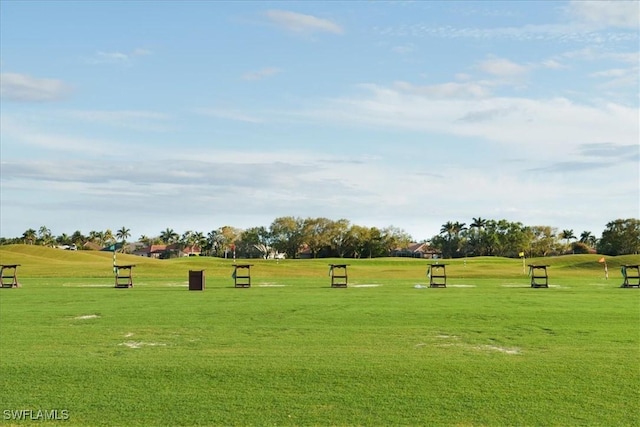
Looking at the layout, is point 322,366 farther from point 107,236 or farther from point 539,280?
point 107,236

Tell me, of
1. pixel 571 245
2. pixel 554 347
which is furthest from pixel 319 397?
pixel 571 245

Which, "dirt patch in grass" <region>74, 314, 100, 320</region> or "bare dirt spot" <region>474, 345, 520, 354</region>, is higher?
"dirt patch in grass" <region>74, 314, 100, 320</region>

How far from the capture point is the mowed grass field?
771cm

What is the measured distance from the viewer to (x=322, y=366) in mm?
9914

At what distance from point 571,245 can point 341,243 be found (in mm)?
41695

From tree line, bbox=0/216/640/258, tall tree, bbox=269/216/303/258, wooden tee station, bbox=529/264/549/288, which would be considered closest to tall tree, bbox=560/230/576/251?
tree line, bbox=0/216/640/258

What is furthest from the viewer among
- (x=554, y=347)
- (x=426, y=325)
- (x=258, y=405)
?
(x=426, y=325)

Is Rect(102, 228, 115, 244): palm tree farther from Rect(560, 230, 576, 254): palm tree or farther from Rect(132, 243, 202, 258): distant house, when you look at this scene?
Rect(560, 230, 576, 254): palm tree

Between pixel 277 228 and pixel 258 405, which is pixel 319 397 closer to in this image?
pixel 258 405

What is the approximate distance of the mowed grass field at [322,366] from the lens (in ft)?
25.3

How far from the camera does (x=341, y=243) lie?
10869 cm

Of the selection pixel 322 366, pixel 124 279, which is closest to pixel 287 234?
pixel 124 279

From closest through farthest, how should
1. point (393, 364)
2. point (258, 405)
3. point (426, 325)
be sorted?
point (258, 405)
point (393, 364)
point (426, 325)

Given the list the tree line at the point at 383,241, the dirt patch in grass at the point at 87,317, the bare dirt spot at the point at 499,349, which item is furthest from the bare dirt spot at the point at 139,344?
the tree line at the point at 383,241
